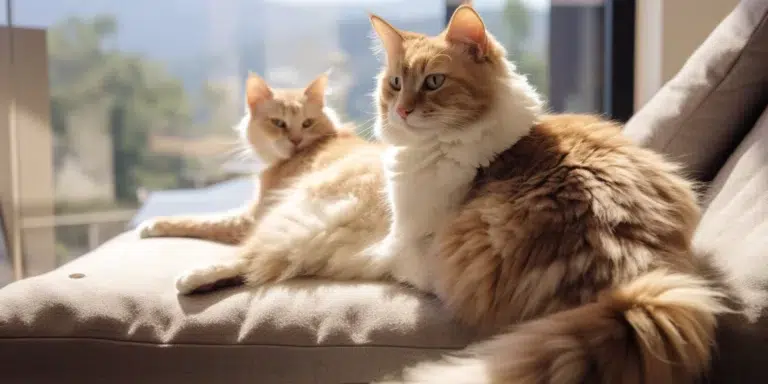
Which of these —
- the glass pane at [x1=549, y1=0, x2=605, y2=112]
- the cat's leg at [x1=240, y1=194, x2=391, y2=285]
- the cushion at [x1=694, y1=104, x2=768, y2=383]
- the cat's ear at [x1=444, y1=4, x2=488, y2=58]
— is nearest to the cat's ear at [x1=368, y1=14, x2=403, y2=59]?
the cat's ear at [x1=444, y1=4, x2=488, y2=58]

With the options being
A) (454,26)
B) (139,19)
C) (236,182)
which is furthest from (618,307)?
(139,19)

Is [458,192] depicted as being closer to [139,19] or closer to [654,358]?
[654,358]

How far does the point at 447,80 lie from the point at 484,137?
132 mm

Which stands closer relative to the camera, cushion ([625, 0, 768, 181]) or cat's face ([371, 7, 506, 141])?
cat's face ([371, 7, 506, 141])

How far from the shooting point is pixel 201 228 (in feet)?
6.41

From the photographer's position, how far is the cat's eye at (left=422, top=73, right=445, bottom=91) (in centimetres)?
136

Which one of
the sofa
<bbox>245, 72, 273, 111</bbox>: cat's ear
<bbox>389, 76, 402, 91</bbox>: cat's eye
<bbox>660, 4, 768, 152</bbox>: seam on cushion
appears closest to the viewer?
the sofa

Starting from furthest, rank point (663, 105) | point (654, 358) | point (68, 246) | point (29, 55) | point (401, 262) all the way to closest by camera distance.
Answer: point (68, 246), point (29, 55), point (663, 105), point (401, 262), point (654, 358)

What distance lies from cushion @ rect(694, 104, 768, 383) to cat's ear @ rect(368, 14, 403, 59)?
2.28 feet

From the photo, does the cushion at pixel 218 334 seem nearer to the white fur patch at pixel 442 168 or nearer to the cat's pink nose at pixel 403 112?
the white fur patch at pixel 442 168

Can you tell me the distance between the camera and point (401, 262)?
1.38 meters

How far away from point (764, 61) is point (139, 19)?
2.34 metres

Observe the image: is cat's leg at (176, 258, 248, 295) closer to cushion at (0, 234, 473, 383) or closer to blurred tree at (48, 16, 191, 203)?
cushion at (0, 234, 473, 383)

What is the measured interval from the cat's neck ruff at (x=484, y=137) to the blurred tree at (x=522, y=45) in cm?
146
